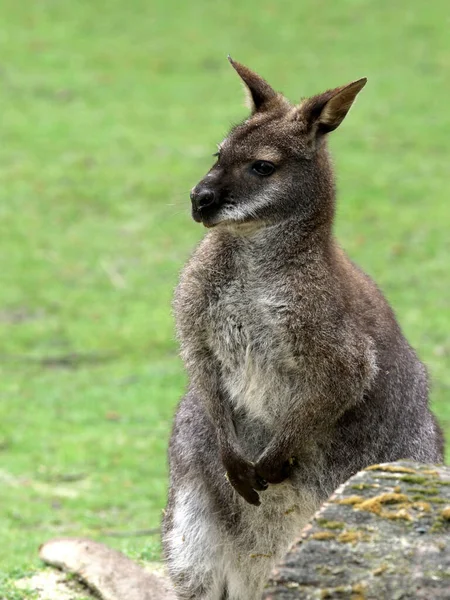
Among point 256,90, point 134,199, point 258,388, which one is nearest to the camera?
point 258,388

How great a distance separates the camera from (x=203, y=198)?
13.8 feet

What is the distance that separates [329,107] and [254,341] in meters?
0.84

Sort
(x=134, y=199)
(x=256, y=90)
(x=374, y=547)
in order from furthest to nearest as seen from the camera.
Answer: (x=134, y=199) < (x=256, y=90) < (x=374, y=547)

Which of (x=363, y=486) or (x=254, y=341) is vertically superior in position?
(x=254, y=341)

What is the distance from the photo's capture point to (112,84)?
52.4 feet

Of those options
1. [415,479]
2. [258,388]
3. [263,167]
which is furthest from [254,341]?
[415,479]

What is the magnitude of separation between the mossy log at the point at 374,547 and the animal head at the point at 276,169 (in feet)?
4.23

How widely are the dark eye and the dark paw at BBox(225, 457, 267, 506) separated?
0.99 metres

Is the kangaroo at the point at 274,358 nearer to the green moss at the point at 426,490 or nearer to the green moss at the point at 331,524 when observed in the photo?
the green moss at the point at 426,490

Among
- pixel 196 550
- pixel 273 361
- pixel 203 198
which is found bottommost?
pixel 196 550

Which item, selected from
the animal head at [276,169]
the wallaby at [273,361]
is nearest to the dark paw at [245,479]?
the wallaby at [273,361]

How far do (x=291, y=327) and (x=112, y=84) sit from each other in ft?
40.1

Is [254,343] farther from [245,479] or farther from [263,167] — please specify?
[263,167]

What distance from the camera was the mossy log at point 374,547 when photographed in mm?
2945
